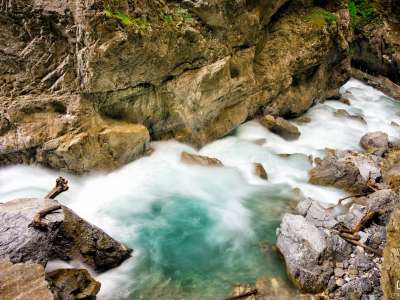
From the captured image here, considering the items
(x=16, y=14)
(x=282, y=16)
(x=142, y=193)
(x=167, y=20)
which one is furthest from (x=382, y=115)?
(x=16, y=14)

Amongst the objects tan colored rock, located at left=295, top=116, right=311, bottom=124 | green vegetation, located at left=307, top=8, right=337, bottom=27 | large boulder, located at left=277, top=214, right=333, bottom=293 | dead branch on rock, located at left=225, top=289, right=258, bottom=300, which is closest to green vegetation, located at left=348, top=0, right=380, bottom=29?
green vegetation, located at left=307, top=8, right=337, bottom=27

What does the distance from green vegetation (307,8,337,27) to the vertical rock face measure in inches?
439

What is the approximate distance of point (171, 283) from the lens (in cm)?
589

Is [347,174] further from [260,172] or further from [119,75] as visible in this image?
[119,75]

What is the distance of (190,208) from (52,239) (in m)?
3.53

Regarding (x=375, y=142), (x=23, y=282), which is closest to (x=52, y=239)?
(x=23, y=282)

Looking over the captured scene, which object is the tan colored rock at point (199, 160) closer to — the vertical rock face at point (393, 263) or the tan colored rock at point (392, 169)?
the tan colored rock at point (392, 169)

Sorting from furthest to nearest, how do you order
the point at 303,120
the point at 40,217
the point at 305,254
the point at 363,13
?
the point at 363,13, the point at 303,120, the point at 305,254, the point at 40,217

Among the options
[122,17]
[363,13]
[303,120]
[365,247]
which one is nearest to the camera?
[365,247]

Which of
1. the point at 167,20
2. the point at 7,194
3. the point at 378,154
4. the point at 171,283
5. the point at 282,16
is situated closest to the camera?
the point at 171,283

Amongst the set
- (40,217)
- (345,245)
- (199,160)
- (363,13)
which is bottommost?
(199,160)

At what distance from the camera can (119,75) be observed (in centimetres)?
880

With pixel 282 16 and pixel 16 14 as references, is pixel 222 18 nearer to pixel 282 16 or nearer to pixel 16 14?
pixel 282 16

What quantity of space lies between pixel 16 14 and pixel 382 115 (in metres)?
15.7
